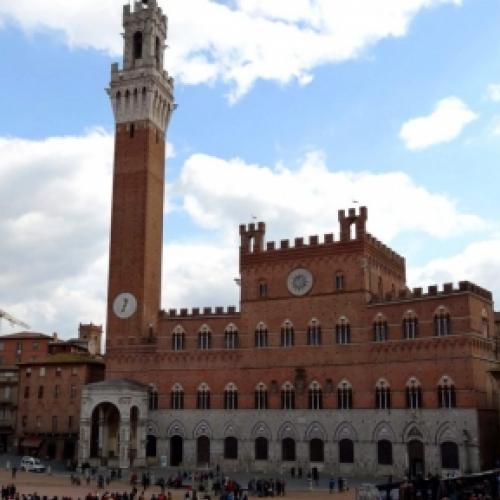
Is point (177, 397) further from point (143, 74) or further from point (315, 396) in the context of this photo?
point (143, 74)

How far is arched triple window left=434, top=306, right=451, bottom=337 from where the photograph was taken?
49.8 m

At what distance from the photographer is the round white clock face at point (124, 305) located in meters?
61.4

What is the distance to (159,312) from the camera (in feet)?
202

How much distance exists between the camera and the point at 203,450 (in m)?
57.6

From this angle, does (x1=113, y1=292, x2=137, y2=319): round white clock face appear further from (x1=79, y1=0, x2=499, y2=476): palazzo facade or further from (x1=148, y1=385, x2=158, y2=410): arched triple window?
(x1=148, y1=385, x2=158, y2=410): arched triple window

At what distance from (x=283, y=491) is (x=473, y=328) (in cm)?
1713

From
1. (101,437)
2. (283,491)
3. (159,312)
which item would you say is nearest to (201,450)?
(101,437)

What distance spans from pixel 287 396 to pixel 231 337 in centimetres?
681

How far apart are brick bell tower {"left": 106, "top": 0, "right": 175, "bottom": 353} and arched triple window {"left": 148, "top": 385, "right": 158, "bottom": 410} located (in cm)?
417

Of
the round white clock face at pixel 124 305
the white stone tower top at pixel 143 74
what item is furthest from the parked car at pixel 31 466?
the white stone tower top at pixel 143 74

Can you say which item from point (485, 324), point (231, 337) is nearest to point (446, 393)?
point (485, 324)

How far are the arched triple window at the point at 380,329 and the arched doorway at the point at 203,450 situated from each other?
52.4ft

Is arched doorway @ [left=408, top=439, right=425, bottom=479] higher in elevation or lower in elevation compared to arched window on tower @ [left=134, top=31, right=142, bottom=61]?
lower

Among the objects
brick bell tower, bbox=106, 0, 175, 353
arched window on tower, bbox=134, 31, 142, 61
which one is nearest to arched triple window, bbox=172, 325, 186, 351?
brick bell tower, bbox=106, 0, 175, 353
